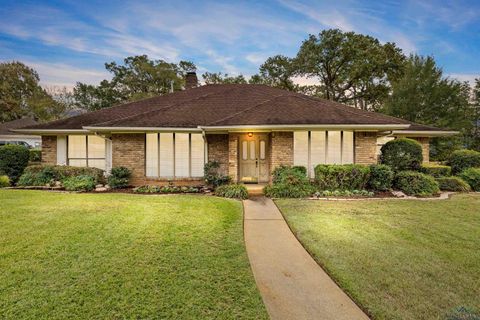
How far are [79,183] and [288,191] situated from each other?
333 inches

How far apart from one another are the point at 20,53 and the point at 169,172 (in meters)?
17.5

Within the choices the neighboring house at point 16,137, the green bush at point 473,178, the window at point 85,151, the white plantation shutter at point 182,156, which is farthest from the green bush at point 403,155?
the neighboring house at point 16,137

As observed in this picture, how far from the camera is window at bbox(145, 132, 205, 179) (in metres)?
10.6

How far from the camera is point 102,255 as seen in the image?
3750 millimetres

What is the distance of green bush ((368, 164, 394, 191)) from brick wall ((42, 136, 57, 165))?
48.7 ft

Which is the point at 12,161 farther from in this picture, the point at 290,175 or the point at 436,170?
the point at 436,170

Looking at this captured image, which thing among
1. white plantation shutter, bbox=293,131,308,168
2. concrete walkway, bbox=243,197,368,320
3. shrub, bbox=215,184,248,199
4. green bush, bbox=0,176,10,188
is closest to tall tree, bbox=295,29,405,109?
white plantation shutter, bbox=293,131,308,168

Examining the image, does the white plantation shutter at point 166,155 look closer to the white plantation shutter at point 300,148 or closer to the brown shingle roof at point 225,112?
the brown shingle roof at point 225,112

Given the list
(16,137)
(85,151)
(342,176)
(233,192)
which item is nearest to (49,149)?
(85,151)

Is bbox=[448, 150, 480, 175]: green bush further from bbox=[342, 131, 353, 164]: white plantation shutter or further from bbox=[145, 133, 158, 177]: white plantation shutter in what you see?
bbox=[145, 133, 158, 177]: white plantation shutter

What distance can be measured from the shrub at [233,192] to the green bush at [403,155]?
663 centimetres

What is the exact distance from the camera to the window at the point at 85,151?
39.6 ft

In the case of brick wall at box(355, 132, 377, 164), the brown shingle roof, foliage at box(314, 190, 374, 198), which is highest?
the brown shingle roof

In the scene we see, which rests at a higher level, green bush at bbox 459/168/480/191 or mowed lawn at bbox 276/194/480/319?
green bush at bbox 459/168/480/191
